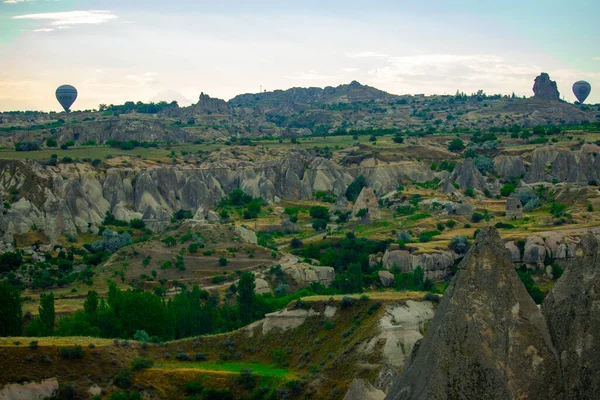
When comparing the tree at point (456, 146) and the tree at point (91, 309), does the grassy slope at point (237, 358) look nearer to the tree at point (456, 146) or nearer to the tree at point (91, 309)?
the tree at point (91, 309)

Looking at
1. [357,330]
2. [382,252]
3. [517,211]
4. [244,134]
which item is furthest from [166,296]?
[244,134]

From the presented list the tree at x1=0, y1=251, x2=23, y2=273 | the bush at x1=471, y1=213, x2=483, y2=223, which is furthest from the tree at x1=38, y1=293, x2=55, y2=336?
the bush at x1=471, y1=213, x2=483, y2=223

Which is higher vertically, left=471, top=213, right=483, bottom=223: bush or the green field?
left=471, top=213, right=483, bottom=223: bush

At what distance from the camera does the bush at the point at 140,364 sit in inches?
1305

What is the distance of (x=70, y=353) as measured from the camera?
107 ft

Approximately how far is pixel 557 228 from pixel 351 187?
128ft

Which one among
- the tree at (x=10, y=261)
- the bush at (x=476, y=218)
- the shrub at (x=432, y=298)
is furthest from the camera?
the bush at (x=476, y=218)

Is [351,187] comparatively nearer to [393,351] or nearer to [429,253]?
[429,253]

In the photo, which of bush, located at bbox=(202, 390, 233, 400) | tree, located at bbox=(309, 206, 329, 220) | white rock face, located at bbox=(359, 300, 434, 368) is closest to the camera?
bush, located at bbox=(202, 390, 233, 400)

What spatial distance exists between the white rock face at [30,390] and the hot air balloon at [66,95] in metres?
161

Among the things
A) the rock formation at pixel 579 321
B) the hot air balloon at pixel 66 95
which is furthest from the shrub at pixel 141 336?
the hot air balloon at pixel 66 95

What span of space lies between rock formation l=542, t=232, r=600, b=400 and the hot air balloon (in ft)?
584

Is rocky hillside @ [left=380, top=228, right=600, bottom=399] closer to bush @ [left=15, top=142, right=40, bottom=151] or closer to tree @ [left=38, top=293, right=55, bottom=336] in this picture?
tree @ [left=38, top=293, right=55, bottom=336]

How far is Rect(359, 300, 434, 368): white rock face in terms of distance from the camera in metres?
31.8
